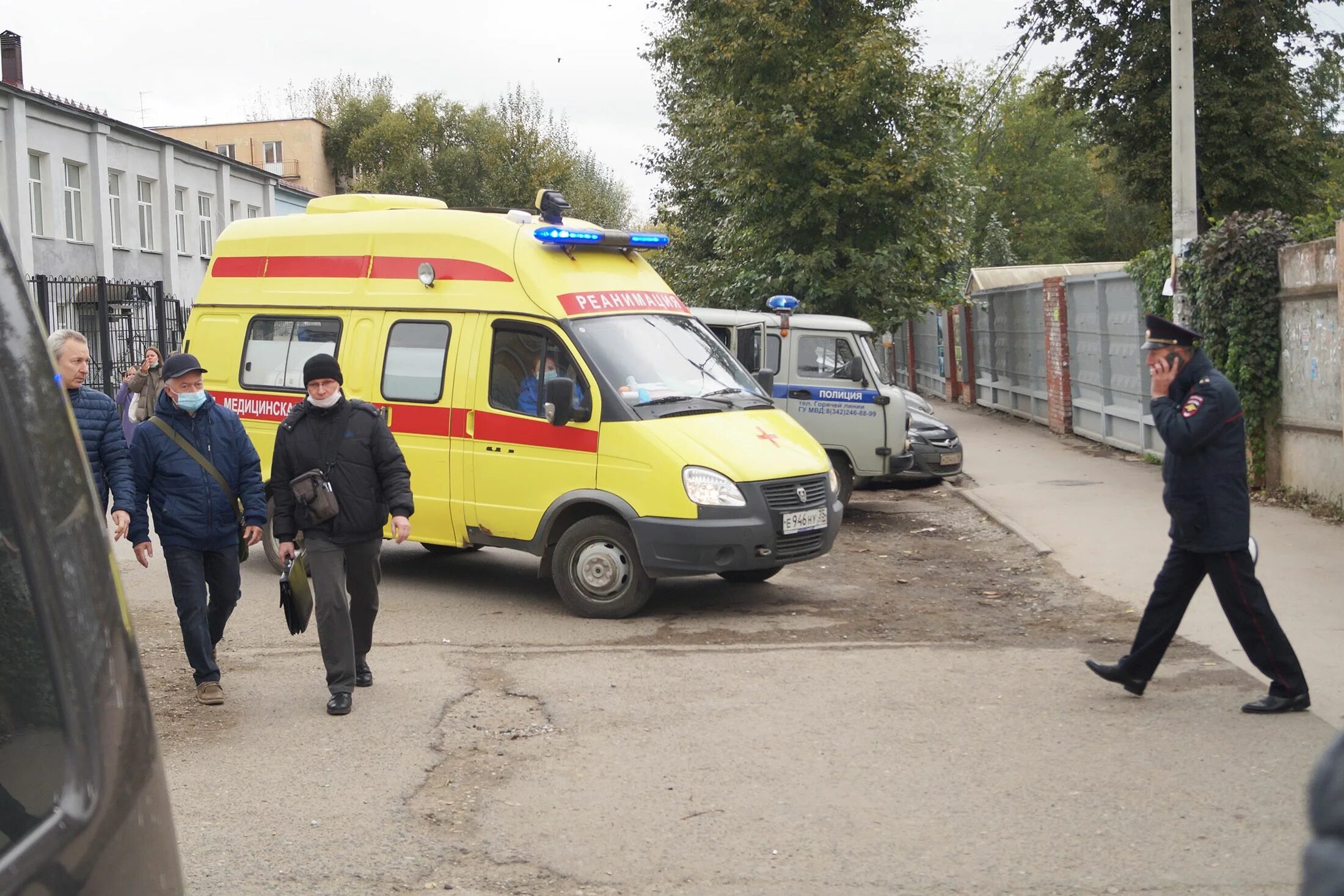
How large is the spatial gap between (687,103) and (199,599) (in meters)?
22.5

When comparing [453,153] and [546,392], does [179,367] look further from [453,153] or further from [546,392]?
[453,153]

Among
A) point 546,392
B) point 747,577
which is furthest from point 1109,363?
point 546,392

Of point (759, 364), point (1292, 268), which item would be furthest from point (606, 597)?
point (1292, 268)

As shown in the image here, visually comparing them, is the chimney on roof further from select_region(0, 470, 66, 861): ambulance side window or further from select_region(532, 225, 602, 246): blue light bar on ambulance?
select_region(0, 470, 66, 861): ambulance side window

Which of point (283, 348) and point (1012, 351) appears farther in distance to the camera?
point (1012, 351)

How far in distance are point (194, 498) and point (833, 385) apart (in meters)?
7.99

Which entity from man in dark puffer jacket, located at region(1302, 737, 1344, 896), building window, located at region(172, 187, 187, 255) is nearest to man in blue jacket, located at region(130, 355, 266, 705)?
man in dark puffer jacket, located at region(1302, 737, 1344, 896)

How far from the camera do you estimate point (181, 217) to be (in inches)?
1484

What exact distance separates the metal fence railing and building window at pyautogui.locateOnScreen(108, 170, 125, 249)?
8.35 m

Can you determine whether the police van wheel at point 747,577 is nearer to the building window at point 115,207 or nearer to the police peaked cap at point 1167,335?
the police peaked cap at point 1167,335

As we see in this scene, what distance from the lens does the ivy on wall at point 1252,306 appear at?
43.9 ft

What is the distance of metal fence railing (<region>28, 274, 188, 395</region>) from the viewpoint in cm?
2209

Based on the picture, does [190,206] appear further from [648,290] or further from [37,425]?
[37,425]

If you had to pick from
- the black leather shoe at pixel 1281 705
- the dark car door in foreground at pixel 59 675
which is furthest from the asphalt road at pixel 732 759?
the dark car door in foreground at pixel 59 675
